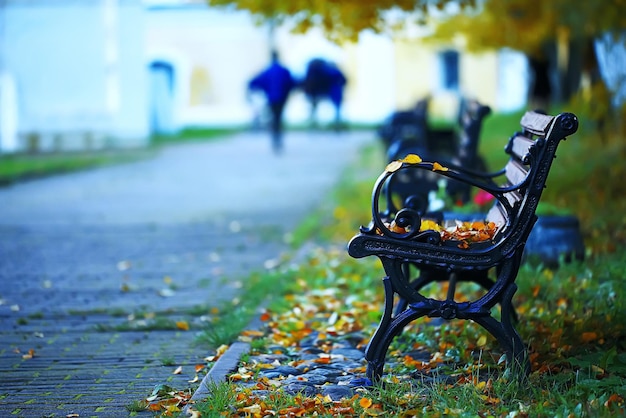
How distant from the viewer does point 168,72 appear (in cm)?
3672

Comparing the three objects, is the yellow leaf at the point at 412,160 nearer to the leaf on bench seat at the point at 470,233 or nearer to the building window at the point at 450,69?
the leaf on bench seat at the point at 470,233

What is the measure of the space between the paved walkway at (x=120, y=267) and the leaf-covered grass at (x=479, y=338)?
56cm

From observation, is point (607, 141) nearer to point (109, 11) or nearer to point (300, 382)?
point (300, 382)

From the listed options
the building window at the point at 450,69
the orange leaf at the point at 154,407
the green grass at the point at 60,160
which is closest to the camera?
the orange leaf at the point at 154,407

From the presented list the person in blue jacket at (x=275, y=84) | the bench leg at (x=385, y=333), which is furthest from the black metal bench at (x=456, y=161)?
the person in blue jacket at (x=275, y=84)

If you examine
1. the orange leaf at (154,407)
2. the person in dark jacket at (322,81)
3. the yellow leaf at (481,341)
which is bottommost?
the person in dark jacket at (322,81)

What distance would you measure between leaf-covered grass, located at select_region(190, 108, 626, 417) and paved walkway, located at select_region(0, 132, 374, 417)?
56 cm

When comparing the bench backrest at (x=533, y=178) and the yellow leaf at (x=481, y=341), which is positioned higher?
the bench backrest at (x=533, y=178)

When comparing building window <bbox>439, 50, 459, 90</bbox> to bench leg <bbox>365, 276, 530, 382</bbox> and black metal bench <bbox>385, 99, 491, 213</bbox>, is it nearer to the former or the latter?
black metal bench <bbox>385, 99, 491, 213</bbox>

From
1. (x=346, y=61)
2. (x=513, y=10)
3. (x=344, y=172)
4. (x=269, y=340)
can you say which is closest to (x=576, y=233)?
(x=269, y=340)

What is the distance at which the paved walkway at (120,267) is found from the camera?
5211 mm

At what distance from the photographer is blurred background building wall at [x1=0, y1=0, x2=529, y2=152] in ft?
89.1

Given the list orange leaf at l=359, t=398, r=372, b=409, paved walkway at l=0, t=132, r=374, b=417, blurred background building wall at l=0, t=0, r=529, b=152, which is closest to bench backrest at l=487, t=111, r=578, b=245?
orange leaf at l=359, t=398, r=372, b=409

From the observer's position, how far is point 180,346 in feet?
19.3
